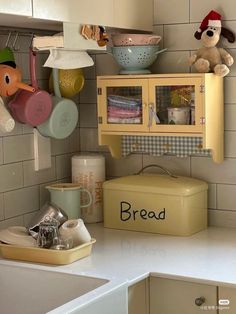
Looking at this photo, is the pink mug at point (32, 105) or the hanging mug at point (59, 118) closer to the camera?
the pink mug at point (32, 105)

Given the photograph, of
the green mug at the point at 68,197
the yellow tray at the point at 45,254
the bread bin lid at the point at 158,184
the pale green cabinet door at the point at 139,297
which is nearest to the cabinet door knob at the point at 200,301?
the pale green cabinet door at the point at 139,297

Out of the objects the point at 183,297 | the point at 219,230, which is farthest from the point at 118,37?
the point at 183,297

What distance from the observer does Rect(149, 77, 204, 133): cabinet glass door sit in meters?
2.77

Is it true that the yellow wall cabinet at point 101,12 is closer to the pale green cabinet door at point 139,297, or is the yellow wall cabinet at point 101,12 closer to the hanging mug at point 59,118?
the hanging mug at point 59,118

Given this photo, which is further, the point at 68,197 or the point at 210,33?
the point at 68,197

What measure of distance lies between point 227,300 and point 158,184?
71 centimetres

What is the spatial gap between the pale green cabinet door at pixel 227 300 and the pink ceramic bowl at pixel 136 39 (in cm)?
110

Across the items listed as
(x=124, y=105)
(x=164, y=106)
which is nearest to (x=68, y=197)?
(x=124, y=105)

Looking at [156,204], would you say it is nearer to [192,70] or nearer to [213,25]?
[192,70]

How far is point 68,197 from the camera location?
2936mm

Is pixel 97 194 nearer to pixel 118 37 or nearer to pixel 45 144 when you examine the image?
pixel 45 144

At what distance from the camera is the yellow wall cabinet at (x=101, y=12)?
2.41m

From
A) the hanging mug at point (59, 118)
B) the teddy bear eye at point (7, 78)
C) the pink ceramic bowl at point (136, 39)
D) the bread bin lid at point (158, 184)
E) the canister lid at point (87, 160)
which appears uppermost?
the pink ceramic bowl at point (136, 39)

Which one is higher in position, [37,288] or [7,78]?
[7,78]
